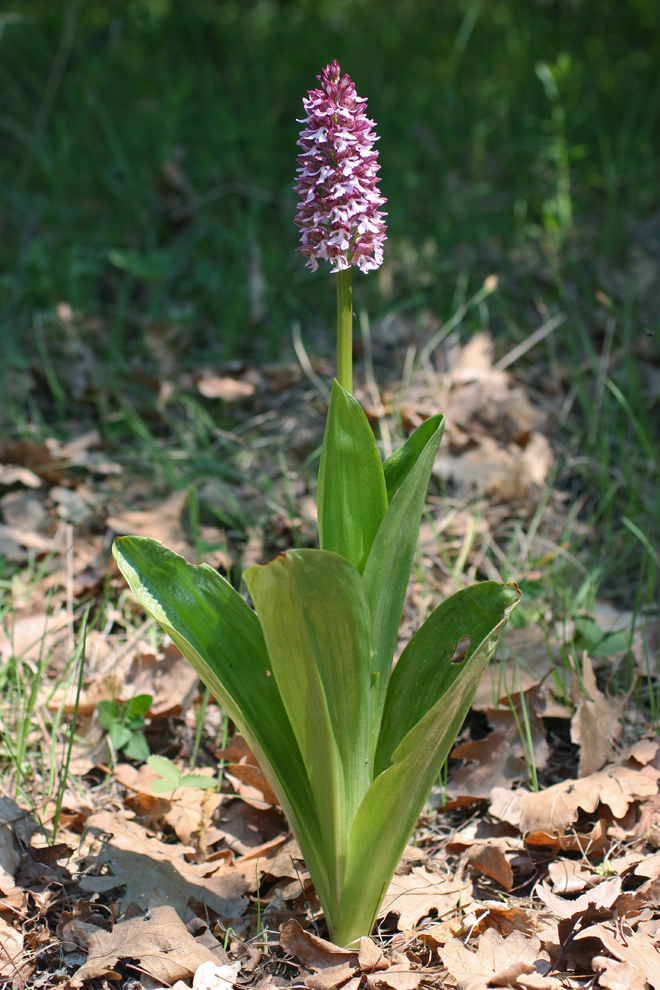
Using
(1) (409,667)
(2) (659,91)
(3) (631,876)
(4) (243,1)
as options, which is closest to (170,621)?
(1) (409,667)

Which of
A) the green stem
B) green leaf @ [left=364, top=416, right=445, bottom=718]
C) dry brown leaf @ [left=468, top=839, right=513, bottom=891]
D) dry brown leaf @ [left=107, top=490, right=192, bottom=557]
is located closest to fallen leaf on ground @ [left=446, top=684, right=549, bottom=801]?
dry brown leaf @ [left=468, top=839, right=513, bottom=891]

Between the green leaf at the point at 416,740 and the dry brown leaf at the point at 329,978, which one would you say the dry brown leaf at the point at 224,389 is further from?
the dry brown leaf at the point at 329,978

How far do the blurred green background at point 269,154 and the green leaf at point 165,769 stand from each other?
2.26 m

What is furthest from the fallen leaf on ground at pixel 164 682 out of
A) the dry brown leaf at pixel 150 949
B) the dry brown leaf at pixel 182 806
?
the dry brown leaf at pixel 150 949

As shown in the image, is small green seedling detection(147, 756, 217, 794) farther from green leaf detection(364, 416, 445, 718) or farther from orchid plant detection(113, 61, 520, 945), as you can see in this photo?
green leaf detection(364, 416, 445, 718)

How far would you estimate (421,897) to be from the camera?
1.53 meters

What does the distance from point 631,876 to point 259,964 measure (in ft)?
2.50

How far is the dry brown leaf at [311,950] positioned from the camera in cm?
140

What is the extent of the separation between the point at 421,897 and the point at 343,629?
666 mm

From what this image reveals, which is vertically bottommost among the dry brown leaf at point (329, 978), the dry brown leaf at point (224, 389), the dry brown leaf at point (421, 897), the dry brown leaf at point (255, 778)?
the dry brown leaf at point (329, 978)

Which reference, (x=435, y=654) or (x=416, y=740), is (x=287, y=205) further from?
(x=416, y=740)

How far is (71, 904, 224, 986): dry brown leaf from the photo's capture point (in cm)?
134

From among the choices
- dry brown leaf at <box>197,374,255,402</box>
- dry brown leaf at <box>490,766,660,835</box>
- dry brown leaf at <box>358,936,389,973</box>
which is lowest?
dry brown leaf at <box>358,936,389,973</box>

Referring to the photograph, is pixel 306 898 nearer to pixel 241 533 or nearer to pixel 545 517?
pixel 241 533
